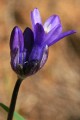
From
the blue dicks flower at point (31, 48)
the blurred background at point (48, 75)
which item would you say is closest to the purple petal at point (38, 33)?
the blue dicks flower at point (31, 48)

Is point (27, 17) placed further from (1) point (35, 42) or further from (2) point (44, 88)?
(1) point (35, 42)

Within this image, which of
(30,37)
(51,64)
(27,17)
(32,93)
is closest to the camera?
(30,37)

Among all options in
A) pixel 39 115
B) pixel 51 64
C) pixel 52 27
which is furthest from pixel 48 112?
pixel 52 27

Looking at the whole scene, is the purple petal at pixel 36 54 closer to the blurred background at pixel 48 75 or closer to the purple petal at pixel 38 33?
the purple petal at pixel 38 33

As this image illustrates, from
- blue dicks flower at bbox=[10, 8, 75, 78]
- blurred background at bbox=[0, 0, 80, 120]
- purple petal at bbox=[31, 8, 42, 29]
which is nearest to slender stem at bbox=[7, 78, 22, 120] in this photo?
blue dicks flower at bbox=[10, 8, 75, 78]

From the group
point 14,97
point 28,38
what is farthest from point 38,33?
point 14,97

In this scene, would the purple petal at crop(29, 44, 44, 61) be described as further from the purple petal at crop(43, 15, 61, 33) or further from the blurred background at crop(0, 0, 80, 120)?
the blurred background at crop(0, 0, 80, 120)
